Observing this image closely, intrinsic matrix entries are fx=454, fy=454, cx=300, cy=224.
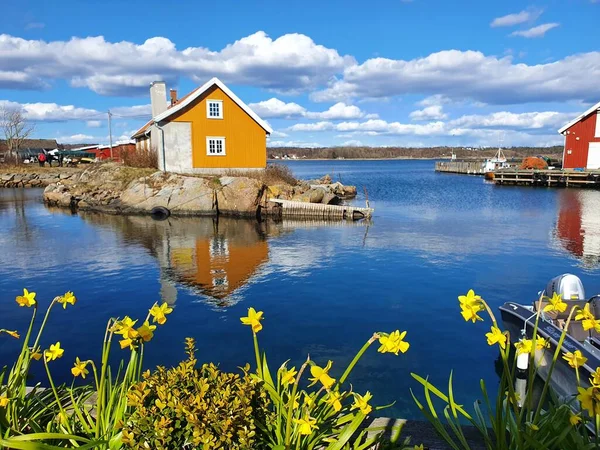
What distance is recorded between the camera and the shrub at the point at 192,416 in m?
2.82

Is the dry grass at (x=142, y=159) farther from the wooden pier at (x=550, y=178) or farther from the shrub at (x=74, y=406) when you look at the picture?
the wooden pier at (x=550, y=178)

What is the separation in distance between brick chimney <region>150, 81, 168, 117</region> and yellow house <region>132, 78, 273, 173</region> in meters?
3.42

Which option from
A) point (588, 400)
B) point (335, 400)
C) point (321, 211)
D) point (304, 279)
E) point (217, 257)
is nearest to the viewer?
point (588, 400)

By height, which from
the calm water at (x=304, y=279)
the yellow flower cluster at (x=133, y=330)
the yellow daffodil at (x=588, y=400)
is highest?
the yellow flower cluster at (x=133, y=330)

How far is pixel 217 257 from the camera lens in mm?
18953

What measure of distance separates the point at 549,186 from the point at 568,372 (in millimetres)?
52134

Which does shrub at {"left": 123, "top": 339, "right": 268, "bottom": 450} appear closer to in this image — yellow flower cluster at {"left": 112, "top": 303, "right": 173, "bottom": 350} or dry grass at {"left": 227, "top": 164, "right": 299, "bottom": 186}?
yellow flower cluster at {"left": 112, "top": 303, "right": 173, "bottom": 350}

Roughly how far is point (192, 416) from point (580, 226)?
2841cm

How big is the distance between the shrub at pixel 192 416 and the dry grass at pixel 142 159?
3582 centimetres

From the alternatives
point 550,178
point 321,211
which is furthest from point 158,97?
point 550,178

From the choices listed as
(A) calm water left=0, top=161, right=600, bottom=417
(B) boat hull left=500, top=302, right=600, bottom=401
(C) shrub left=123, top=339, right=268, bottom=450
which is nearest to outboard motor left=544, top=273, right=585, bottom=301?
(B) boat hull left=500, top=302, right=600, bottom=401

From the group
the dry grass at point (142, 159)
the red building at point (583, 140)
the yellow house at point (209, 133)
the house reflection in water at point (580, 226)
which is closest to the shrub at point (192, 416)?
the house reflection in water at point (580, 226)

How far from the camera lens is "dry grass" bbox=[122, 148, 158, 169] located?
122 ft

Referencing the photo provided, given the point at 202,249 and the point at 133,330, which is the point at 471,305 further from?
the point at 202,249
